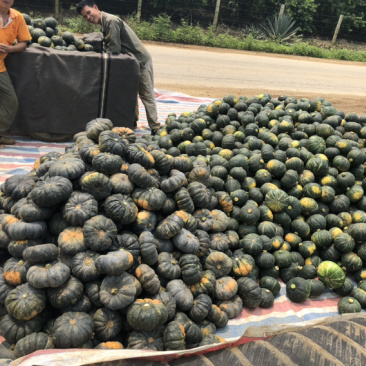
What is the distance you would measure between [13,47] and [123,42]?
218cm

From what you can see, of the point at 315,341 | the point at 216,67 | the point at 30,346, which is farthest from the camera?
the point at 216,67

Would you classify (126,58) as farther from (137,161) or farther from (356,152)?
(356,152)

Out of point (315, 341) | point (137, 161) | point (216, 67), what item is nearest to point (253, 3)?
point (216, 67)

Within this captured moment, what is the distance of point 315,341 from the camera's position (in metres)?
2.41

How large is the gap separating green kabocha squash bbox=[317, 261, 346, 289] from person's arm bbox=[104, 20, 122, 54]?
5677mm

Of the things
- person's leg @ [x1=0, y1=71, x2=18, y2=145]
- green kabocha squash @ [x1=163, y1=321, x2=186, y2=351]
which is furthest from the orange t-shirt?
green kabocha squash @ [x1=163, y1=321, x2=186, y2=351]

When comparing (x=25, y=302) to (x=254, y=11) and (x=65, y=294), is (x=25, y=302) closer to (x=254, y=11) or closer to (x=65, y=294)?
(x=65, y=294)

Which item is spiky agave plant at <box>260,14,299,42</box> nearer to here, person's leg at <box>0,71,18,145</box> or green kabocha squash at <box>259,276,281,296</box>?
person's leg at <box>0,71,18,145</box>

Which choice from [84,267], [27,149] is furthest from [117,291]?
[27,149]

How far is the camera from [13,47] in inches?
242

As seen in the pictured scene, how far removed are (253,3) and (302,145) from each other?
2546 cm

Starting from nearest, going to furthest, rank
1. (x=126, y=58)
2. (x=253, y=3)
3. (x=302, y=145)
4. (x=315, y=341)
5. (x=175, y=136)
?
(x=315, y=341) → (x=302, y=145) → (x=175, y=136) → (x=126, y=58) → (x=253, y=3)

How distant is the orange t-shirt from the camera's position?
6.00 meters

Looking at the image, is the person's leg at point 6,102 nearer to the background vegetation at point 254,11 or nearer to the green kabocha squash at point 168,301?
the green kabocha squash at point 168,301
